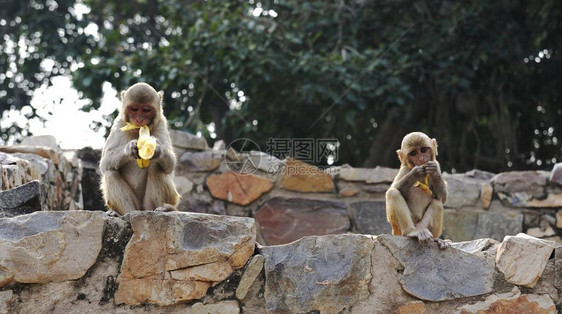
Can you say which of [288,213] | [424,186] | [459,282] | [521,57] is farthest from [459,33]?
[459,282]

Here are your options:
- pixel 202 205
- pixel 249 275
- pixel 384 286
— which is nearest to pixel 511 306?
pixel 384 286

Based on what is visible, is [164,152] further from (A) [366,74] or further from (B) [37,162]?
(A) [366,74]

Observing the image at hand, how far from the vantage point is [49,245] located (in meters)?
3.31

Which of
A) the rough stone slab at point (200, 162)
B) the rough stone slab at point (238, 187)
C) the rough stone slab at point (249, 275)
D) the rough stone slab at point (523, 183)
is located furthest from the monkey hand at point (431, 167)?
the rough stone slab at point (200, 162)

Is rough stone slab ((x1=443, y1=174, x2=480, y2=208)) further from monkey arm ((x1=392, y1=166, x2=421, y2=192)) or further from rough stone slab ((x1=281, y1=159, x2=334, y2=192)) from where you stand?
monkey arm ((x1=392, y1=166, x2=421, y2=192))

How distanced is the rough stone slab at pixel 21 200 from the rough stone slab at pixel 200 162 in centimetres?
283

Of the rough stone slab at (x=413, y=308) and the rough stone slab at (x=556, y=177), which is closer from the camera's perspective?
the rough stone slab at (x=413, y=308)

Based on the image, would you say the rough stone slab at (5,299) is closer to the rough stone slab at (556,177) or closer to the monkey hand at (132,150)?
the monkey hand at (132,150)

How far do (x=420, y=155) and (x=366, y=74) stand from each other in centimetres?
428

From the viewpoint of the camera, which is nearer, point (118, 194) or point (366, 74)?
point (118, 194)

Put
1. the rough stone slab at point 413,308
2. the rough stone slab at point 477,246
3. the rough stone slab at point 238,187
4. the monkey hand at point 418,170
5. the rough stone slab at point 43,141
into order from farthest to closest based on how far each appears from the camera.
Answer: the rough stone slab at point 238,187 → the rough stone slab at point 43,141 → the monkey hand at point 418,170 → the rough stone slab at point 477,246 → the rough stone slab at point 413,308

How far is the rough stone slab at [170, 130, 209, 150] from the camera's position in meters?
6.63

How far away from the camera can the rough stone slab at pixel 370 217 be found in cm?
631

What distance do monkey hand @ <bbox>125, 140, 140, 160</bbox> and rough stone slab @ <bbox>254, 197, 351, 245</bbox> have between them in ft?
7.90
